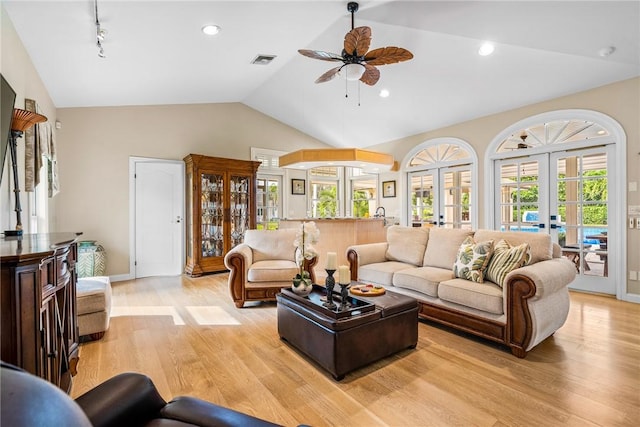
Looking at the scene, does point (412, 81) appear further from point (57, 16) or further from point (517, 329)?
point (57, 16)

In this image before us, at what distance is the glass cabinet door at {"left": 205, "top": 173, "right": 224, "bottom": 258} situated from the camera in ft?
18.2

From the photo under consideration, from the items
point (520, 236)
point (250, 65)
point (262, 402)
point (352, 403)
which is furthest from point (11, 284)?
point (250, 65)

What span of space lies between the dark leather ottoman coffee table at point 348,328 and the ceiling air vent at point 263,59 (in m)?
3.16

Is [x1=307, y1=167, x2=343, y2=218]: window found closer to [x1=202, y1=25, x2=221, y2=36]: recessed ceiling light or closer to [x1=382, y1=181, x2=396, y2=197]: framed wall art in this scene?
[x1=382, y1=181, x2=396, y2=197]: framed wall art

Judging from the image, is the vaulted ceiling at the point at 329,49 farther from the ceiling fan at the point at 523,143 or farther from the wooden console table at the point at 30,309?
the wooden console table at the point at 30,309

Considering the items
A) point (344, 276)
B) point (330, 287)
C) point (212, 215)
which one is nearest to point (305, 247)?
point (330, 287)

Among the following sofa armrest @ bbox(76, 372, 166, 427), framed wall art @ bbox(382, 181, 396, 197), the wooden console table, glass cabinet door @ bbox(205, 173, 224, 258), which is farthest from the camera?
framed wall art @ bbox(382, 181, 396, 197)

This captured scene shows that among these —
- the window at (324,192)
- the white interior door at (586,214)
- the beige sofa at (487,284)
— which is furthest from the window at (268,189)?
the white interior door at (586,214)

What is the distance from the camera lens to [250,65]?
4.45m

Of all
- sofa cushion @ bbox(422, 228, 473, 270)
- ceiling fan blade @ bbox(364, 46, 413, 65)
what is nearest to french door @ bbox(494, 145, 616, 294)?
sofa cushion @ bbox(422, 228, 473, 270)

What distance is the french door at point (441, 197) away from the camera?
5.55 m

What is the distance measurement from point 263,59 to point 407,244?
3.08 meters

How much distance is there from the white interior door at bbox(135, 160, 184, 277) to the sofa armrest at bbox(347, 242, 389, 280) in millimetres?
3313

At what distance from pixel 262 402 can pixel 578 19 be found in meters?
4.22
